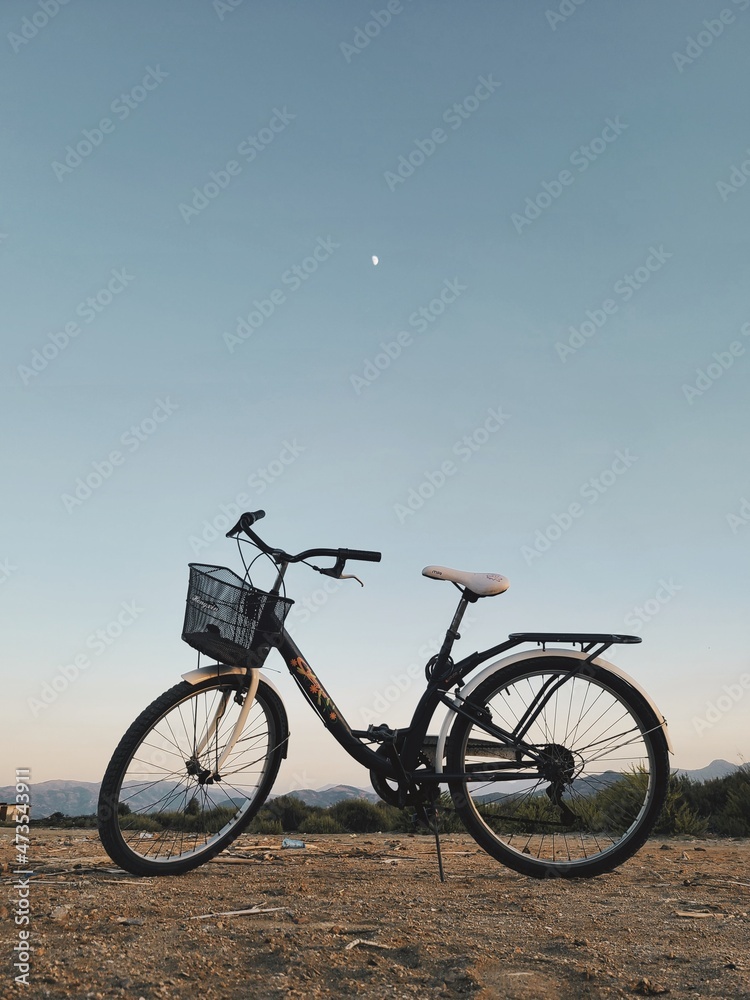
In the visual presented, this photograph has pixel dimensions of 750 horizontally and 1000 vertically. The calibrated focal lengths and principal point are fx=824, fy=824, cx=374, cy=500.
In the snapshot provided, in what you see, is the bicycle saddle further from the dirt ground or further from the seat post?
the dirt ground

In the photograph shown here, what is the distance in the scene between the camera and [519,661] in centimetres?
444

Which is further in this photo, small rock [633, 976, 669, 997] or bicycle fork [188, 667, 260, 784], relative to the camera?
bicycle fork [188, 667, 260, 784]

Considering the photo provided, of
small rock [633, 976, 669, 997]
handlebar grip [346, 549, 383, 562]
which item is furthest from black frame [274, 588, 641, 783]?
small rock [633, 976, 669, 997]

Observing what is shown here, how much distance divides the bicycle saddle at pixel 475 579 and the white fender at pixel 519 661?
0.37m

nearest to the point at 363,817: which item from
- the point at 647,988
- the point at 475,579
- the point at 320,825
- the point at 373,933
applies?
the point at 320,825

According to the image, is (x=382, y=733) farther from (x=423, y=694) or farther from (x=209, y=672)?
(x=209, y=672)

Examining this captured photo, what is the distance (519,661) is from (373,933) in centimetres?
178

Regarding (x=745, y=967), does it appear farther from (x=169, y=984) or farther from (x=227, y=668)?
(x=227, y=668)

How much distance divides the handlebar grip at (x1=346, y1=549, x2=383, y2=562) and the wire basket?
1.34 feet

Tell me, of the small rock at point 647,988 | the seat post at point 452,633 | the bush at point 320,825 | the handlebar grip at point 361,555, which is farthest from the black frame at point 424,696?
the bush at point 320,825

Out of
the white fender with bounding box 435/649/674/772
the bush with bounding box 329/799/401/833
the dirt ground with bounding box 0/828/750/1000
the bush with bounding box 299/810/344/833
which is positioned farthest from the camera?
the bush with bounding box 329/799/401/833

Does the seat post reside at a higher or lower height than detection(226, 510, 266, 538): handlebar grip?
lower

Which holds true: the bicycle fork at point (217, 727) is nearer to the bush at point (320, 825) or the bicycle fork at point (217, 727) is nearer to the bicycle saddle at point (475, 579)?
the bicycle saddle at point (475, 579)

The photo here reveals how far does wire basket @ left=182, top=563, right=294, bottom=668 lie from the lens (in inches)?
163
